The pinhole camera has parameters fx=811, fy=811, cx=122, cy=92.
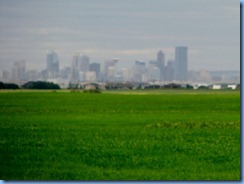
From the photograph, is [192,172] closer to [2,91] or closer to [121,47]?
[121,47]

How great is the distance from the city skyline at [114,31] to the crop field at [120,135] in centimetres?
59

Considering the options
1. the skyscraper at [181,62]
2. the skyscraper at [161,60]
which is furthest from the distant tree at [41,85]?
the skyscraper at [181,62]

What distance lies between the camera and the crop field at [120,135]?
33.5 ft

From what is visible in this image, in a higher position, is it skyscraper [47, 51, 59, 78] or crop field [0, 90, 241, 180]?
skyscraper [47, 51, 59, 78]

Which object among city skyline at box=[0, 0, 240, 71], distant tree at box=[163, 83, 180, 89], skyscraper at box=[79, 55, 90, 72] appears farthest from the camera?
distant tree at box=[163, 83, 180, 89]

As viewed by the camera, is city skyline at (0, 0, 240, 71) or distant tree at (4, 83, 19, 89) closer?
city skyline at (0, 0, 240, 71)

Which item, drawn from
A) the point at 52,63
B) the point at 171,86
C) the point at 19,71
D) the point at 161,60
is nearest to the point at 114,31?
the point at 161,60

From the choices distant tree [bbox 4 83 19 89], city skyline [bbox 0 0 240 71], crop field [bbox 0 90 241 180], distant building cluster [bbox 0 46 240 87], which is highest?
city skyline [bbox 0 0 240 71]

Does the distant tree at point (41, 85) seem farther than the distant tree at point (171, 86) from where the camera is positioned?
Yes

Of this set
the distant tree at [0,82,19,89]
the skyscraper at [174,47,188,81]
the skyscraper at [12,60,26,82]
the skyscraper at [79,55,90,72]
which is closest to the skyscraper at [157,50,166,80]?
the skyscraper at [174,47,188,81]

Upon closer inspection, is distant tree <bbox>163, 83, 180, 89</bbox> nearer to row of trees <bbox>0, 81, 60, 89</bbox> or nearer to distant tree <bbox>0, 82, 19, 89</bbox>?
row of trees <bbox>0, 81, 60, 89</bbox>

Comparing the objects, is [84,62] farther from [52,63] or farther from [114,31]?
[114,31]

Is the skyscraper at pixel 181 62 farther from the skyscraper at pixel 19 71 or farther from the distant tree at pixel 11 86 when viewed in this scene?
the distant tree at pixel 11 86

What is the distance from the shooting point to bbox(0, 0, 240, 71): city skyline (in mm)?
10688
